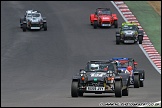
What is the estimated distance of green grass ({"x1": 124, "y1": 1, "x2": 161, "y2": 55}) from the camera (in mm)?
52166

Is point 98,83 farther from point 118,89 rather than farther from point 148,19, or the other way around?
point 148,19

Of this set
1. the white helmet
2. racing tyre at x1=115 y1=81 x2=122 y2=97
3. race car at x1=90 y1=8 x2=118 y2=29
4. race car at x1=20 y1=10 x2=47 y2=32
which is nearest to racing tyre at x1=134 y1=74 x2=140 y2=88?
the white helmet

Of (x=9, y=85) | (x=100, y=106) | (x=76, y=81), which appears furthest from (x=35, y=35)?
(x=100, y=106)

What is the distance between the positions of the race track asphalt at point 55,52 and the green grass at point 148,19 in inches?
69.2

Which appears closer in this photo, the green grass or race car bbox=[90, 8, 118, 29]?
the green grass

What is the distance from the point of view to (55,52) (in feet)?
153

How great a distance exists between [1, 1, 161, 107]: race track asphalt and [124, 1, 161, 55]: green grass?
176cm

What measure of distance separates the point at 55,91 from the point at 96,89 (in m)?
4.10

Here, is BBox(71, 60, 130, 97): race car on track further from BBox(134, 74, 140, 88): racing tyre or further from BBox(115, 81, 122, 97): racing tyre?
BBox(134, 74, 140, 88): racing tyre

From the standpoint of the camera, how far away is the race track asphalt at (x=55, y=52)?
2766 centimetres

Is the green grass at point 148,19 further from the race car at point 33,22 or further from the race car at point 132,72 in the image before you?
the race car at point 132,72

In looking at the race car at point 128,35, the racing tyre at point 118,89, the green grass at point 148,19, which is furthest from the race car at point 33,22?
the racing tyre at point 118,89

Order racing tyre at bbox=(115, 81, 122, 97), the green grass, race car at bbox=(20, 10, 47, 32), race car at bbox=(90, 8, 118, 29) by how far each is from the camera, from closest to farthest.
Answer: racing tyre at bbox=(115, 81, 122, 97), the green grass, race car at bbox=(20, 10, 47, 32), race car at bbox=(90, 8, 118, 29)

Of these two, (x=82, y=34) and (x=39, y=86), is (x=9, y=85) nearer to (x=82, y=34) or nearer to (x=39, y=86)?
(x=39, y=86)
